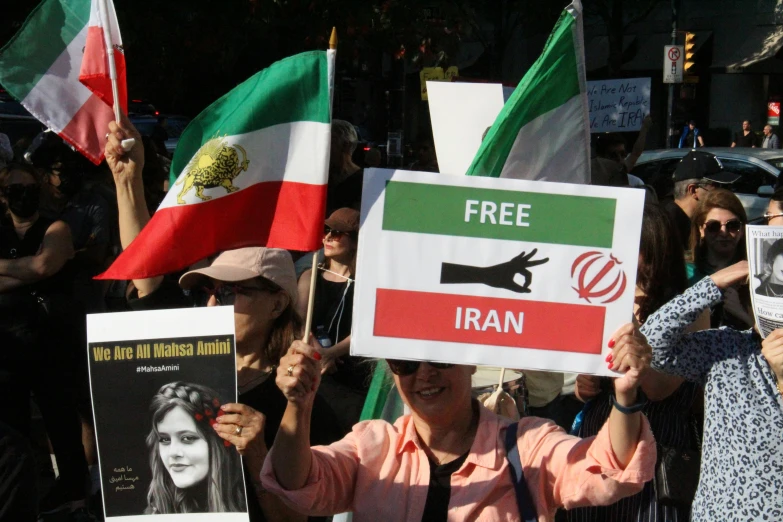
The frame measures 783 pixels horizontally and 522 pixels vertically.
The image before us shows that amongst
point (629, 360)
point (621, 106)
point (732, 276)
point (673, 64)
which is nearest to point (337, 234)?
point (732, 276)

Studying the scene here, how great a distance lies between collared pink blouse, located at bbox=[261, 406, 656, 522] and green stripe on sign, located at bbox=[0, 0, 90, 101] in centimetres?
234

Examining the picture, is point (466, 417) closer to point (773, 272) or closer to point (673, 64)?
point (773, 272)

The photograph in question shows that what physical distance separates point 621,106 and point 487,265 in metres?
7.74

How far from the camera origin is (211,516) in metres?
3.19

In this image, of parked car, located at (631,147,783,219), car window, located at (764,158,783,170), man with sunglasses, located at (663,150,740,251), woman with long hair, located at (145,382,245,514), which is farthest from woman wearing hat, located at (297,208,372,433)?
car window, located at (764,158,783,170)

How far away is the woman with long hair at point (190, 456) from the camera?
316 cm

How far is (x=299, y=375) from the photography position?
110 inches

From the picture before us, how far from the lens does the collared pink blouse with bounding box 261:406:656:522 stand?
9.06 feet

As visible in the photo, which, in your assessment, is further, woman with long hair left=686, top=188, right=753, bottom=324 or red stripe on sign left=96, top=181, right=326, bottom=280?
woman with long hair left=686, top=188, right=753, bottom=324

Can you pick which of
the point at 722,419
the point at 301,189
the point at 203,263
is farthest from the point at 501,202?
the point at 203,263

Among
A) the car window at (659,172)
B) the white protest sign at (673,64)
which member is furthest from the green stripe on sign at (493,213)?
the white protest sign at (673,64)

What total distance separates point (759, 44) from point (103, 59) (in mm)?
28801

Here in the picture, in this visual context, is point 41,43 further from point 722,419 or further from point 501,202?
point 722,419

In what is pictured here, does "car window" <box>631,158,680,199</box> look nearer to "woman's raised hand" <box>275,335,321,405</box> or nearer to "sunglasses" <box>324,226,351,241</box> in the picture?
"sunglasses" <box>324,226,351,241</box>
